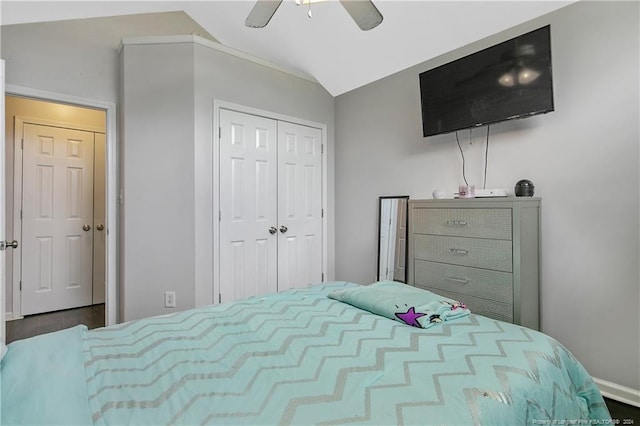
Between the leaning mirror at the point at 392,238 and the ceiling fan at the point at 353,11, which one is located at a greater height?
the ceiling fan at the point at 353,11

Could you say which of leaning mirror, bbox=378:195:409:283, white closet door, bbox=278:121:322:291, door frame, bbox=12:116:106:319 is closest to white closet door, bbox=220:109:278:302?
white closet door, bbox=278:121:322:291

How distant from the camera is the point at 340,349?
1108 millimetres

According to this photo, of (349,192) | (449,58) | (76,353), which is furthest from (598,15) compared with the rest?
(76,353)

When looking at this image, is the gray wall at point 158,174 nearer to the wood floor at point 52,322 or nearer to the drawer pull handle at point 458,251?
the wood floor at point 52,322

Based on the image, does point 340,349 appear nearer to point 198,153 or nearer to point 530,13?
point 198,153

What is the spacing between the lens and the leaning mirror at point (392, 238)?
9.81 feet

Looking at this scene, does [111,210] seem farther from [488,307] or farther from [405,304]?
[488,307]

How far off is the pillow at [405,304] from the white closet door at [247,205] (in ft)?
5.00

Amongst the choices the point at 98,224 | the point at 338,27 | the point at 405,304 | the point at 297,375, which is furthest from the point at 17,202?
the point at 405,304

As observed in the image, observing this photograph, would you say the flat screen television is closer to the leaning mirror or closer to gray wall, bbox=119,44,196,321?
the leaning mirror

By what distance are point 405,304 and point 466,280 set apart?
0.93 meters

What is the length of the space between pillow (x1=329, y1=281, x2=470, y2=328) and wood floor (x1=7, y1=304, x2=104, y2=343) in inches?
112

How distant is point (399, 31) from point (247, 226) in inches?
83.9

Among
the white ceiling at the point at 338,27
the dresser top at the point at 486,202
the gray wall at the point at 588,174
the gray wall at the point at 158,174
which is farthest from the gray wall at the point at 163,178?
the gray wall at the point at 588,174
